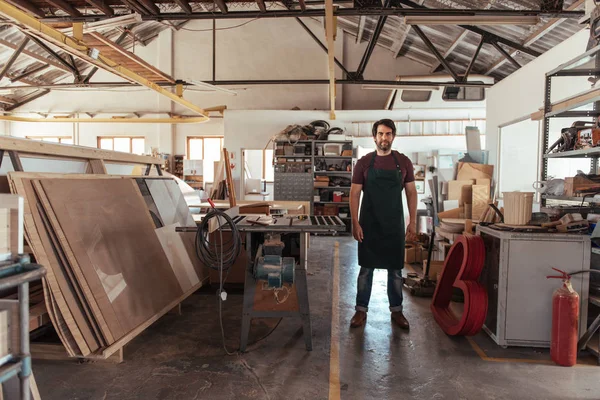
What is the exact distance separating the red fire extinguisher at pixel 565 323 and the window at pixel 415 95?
745 cm

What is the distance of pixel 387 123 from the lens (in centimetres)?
302

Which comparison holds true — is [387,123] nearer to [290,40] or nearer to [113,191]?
[113,191]

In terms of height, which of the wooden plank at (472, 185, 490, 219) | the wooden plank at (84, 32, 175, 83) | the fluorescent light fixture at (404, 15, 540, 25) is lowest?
the wooden plank at (472, 185, 490, 219)

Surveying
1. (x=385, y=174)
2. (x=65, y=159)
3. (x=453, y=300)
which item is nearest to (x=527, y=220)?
(x=385, y=174)

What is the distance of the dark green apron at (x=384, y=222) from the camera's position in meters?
3.06

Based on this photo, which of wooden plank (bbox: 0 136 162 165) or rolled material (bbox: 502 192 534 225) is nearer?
wooden plank (bbox: 0 136 162 165)

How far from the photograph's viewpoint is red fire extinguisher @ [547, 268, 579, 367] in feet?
7.83

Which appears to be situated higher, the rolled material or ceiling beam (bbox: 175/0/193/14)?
ceiling beam (bbox: 175/0/193/14)

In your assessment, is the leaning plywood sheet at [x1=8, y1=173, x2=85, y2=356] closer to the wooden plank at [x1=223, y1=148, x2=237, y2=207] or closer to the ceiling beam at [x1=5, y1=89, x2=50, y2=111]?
the wooden plank at [x1=223, y1=148, x2=237, y2=207]

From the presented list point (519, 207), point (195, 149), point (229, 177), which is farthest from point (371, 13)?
point (195, 149)

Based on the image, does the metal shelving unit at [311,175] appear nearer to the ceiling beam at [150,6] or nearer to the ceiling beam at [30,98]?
the ceiling beam at [150,6]

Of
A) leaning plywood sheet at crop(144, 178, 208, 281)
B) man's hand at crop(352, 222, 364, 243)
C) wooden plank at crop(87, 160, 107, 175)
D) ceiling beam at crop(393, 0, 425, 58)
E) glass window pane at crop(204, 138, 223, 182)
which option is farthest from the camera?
glass window pane at crop(204, 138, 223, 182)

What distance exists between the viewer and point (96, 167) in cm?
336

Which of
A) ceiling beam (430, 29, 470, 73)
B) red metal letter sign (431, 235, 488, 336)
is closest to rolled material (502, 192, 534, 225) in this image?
red metal letter sign (431, 235, 488, 336)
